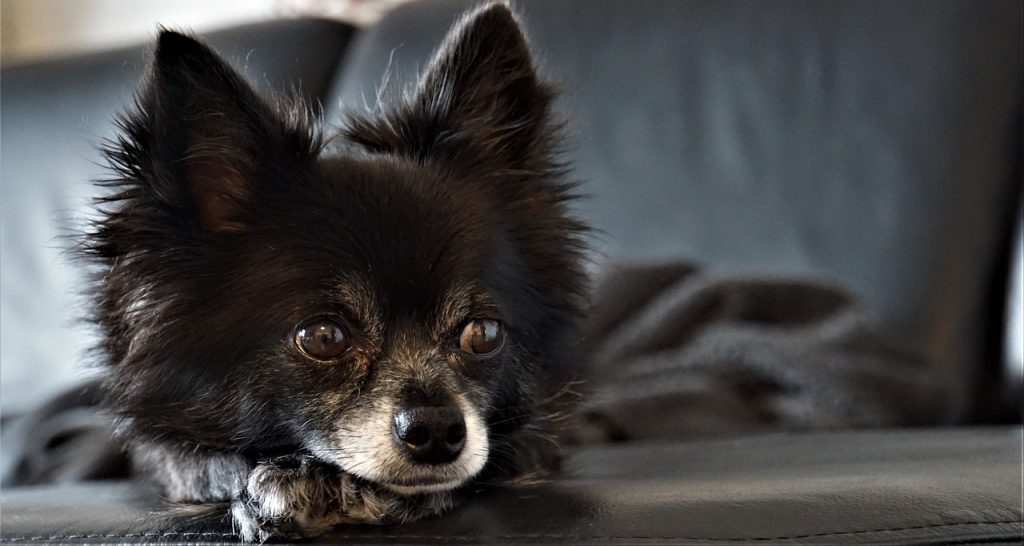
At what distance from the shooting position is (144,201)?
1422 mm

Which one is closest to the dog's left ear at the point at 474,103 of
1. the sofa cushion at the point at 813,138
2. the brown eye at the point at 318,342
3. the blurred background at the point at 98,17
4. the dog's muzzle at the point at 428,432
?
the brown eye at the point at 318,342

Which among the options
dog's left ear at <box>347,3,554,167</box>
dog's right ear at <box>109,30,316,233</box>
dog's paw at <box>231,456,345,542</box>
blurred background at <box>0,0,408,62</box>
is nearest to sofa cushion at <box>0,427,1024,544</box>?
dog's paw at <box>231,456,345,542</box>

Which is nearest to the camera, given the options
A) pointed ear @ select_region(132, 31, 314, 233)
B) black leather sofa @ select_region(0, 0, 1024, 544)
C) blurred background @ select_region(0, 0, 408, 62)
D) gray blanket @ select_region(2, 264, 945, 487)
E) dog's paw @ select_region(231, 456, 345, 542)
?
dog's paw @ select_region(231, 456, 345, 542)

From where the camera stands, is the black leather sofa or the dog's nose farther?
the black leather sofa

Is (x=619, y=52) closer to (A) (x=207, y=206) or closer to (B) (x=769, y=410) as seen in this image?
(B) (x=769, y=410)

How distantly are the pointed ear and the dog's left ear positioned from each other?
0.23m

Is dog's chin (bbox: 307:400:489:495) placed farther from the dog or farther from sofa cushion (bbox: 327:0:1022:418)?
sofa cushion (bbox: 327:0:1022:418)

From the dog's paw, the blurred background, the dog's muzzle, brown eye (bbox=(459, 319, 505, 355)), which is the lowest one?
the dog's paw

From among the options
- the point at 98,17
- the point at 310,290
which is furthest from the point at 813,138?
the point at 98,17

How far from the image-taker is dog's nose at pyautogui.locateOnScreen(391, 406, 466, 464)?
1233 millimetres

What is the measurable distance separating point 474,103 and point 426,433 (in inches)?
25.8

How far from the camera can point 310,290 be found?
4.34 feet

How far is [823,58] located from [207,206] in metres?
1.82

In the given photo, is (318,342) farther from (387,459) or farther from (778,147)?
(778,147)
